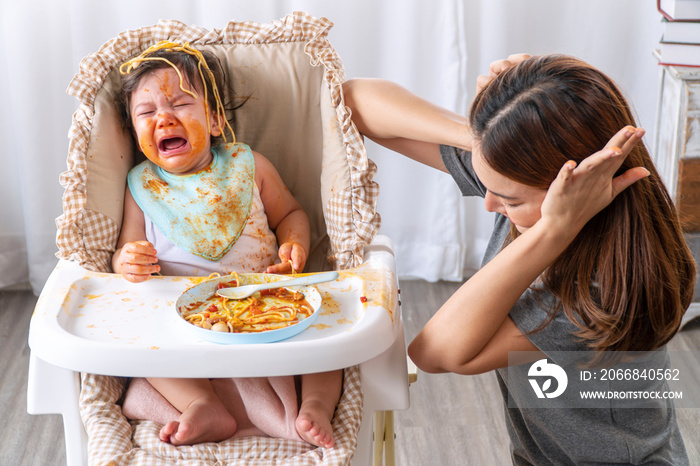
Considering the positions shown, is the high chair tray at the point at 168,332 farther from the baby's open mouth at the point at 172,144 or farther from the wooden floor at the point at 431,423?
the wooden floor at the point at 431,423

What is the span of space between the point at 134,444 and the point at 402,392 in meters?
0.35

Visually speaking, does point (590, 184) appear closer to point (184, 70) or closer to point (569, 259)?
point (569, 259)

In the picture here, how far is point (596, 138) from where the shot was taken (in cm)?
85

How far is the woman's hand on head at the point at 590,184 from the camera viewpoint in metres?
0.79

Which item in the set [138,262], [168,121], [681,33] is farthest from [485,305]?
[681,33]

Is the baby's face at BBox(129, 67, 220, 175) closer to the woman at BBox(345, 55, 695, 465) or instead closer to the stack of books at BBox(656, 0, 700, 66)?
the woman at BBox(345, 55, 695, 465)

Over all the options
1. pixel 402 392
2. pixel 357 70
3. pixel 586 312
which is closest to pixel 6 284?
pixel 357 70

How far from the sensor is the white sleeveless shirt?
1.25 metres

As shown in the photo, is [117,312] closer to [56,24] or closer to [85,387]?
[85,387]

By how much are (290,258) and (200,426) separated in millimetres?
344

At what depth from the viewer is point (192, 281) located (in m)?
1.07

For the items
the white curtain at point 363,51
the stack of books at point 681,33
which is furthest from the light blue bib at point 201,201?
the stack of books at point 681,33

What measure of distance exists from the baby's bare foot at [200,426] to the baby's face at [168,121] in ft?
1.42

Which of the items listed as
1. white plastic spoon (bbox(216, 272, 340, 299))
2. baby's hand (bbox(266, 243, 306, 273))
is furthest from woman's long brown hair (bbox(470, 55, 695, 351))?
baby's hand (bbox(266, 243, 306, 273))
